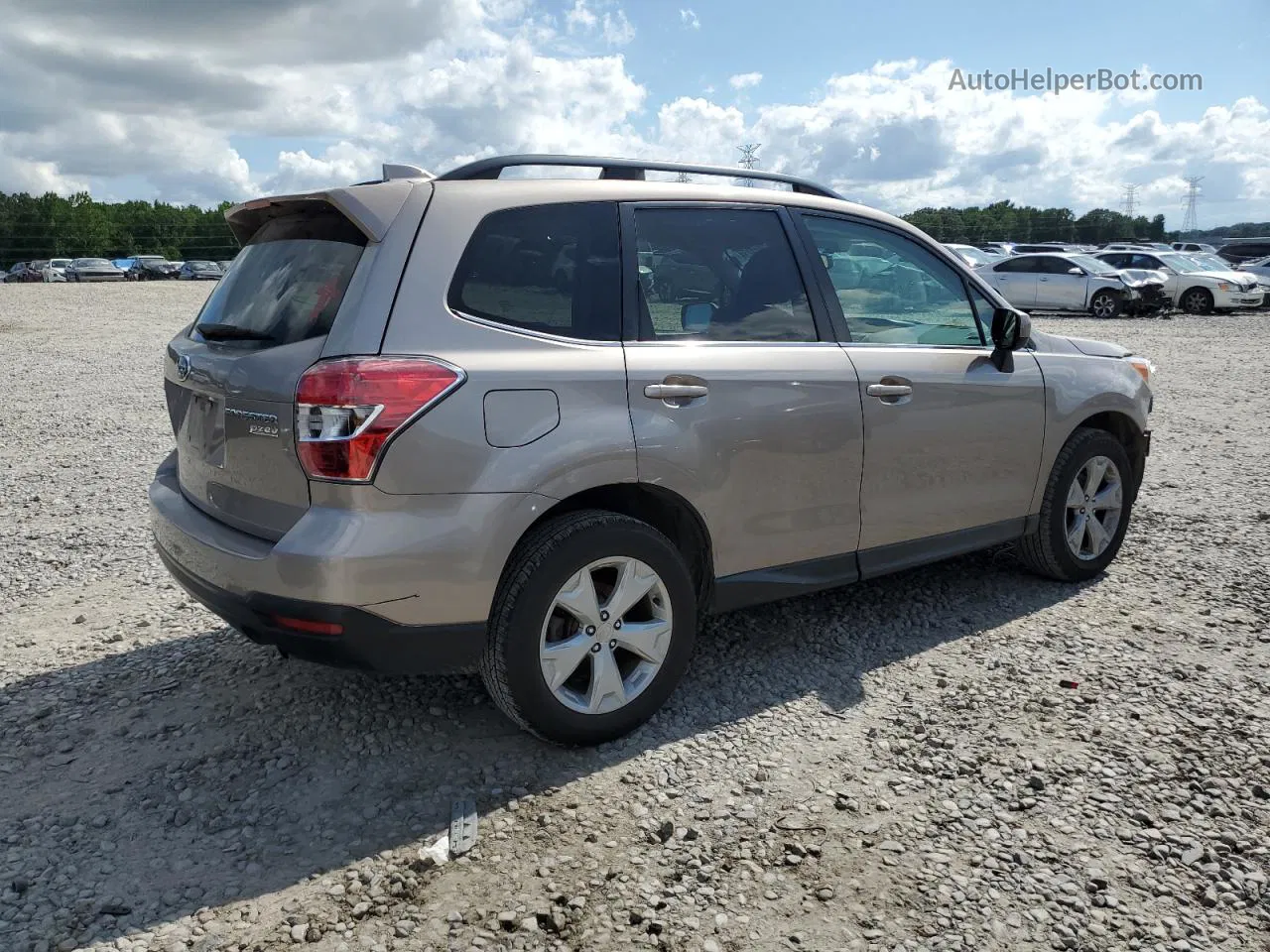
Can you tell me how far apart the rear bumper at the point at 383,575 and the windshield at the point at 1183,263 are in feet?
88.2

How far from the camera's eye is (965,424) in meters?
4.41

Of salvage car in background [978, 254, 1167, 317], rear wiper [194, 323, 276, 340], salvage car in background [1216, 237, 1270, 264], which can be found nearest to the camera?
rear wiper [194, 323, 276, 340]

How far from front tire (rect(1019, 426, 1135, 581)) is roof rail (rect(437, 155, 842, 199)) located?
1.83 m

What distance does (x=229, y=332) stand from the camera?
11.4ft

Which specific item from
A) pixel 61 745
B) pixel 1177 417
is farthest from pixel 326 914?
pixel 1177 417

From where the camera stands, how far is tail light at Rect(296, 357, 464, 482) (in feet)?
Answer: 9.66

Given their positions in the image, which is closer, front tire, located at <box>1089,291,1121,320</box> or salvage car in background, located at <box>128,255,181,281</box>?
front tire, located at <box>1089,291,1121,320</box>

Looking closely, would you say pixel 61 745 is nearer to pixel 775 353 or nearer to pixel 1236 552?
pixel 775 353

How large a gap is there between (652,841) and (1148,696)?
2.12m

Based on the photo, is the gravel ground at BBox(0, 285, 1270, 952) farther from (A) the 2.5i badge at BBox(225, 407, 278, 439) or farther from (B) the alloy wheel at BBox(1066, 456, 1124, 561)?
(A) the 2.5i badge at BBox(225, 407, 278, 439)

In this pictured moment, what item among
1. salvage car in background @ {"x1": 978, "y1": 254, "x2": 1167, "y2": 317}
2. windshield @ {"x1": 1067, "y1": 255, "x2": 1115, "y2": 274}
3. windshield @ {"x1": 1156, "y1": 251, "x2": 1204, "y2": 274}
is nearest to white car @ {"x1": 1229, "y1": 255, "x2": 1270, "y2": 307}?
windshield @ {"x1": 1156, "y1": 251, "x2": 1204, "y2": 274}

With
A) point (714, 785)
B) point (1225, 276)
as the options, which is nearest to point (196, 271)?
point (1225, 276)

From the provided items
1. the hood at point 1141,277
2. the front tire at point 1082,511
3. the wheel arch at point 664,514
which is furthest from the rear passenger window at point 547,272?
the hood at point 1141,277

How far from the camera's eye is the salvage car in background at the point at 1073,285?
23.7m
